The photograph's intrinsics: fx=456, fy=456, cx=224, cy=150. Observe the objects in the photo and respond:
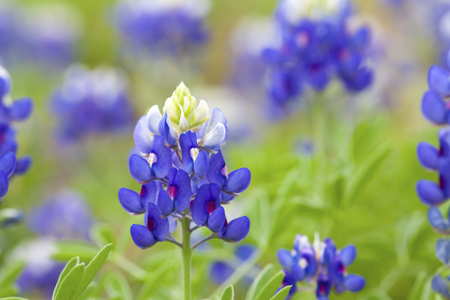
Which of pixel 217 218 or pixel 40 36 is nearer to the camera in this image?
pixel 217 218

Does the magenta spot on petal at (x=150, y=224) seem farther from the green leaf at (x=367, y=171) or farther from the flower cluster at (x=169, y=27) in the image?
the flower cluster at (x=169, y=27)

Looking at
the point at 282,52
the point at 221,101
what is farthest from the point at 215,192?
the point at 221,101

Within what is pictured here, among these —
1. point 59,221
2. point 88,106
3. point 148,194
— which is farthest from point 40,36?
point 148,194

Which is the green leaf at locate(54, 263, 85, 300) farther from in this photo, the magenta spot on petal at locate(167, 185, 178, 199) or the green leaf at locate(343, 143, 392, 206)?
the green leaf at locate(343, 143, 392, 206)

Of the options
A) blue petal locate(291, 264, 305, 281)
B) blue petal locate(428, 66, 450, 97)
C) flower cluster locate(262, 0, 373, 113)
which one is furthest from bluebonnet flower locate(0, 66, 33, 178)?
blue petal locate(428, 66, 450, 97)

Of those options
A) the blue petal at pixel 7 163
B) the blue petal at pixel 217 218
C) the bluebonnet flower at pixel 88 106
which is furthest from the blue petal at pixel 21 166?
the bluebonnet flower at pixel 88 106

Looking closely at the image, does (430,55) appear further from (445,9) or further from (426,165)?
(426,165)

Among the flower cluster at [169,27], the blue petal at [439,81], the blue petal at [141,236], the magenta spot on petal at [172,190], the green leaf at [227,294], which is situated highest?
the flower cluster at [169,27]

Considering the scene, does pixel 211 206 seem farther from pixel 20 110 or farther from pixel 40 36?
pixel 40 36
